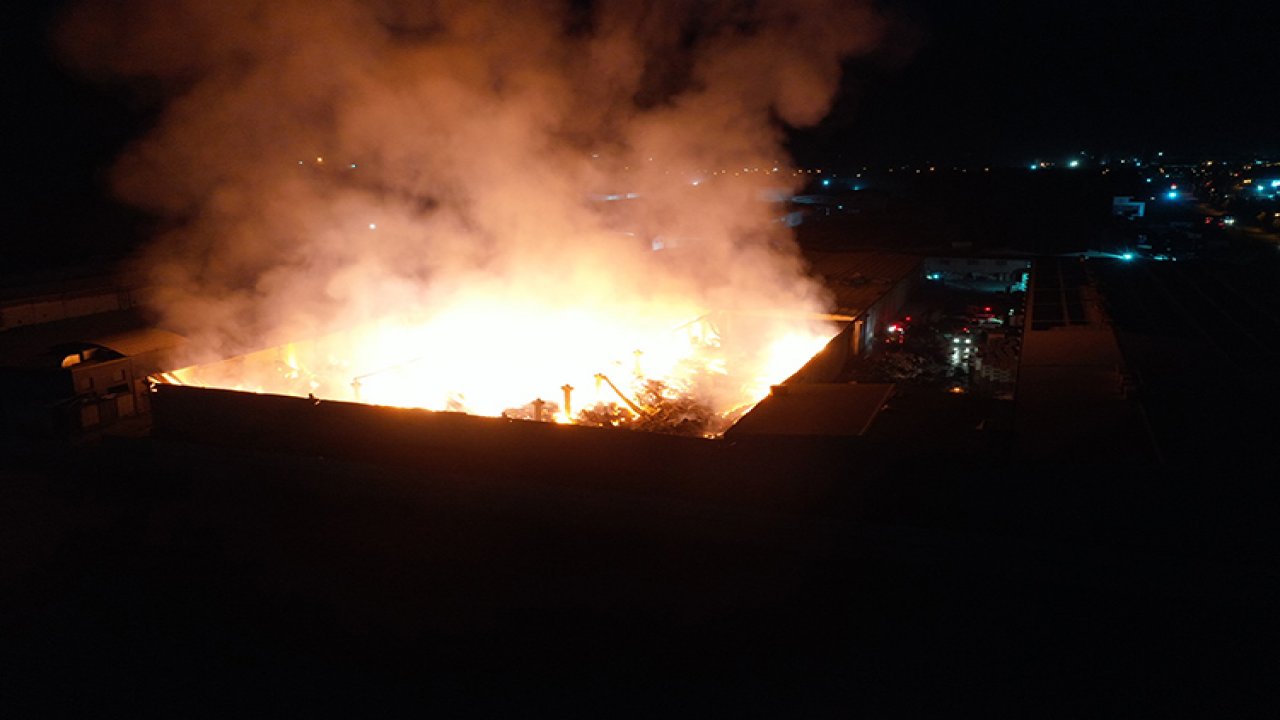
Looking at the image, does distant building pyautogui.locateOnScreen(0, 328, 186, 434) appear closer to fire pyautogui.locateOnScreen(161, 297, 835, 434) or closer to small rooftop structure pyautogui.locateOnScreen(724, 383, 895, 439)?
fire pyautogui.locateOnScreen(161, 297, 835, 434)

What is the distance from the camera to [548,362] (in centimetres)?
895

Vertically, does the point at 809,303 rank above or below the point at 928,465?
above

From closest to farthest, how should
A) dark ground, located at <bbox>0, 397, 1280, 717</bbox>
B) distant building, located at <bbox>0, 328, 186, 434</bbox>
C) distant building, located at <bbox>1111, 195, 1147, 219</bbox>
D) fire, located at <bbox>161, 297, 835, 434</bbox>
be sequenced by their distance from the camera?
dark ground, located at <bbox>0, 397, 1280, 717</bbox> → distant building, located at <bbox>0, 328, 186, 434</bbox> → fire, located at <bbox>161, 297, 835, 434</bbox> → distant building, located at <bbox>1111, 195, 1147, 219</bbox>

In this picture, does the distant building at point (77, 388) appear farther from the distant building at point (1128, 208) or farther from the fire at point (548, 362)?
the distant building at point (1128, 208)

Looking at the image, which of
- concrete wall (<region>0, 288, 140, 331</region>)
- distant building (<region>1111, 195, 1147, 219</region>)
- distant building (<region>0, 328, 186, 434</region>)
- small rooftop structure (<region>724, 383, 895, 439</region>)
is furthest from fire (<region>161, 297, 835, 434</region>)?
distant building (<region>1111, 195, 1147, 219</region>)

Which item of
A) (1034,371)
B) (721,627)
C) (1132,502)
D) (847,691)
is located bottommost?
(847,691)

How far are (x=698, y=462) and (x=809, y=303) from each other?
21.0 ft

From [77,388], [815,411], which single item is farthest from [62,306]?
[815,411]

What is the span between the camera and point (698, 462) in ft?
15.3

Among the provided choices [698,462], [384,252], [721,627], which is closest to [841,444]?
[698,462]

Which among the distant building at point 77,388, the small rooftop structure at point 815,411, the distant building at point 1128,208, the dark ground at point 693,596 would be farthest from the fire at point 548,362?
the distant building at point 1128,208

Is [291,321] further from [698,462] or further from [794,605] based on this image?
[794,605]

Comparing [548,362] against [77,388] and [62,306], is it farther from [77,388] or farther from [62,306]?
[62,306]

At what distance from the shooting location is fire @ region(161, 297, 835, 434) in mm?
7570
